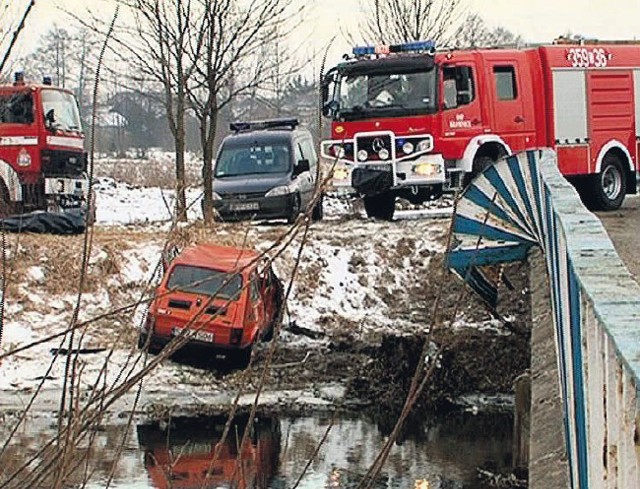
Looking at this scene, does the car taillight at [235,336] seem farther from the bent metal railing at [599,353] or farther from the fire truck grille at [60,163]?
the bent metal railing at [599,353]

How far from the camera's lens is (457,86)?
65.1 ft

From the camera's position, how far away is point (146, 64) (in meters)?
21.1

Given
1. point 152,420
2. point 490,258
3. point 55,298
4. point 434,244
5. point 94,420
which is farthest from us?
point 434,244

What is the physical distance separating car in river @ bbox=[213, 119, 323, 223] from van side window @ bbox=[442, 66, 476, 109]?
2.59 metres

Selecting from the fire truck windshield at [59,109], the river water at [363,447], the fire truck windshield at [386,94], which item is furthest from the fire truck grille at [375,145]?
the river water at [363,447]

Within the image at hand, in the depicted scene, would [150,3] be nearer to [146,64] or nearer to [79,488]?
[146,64]

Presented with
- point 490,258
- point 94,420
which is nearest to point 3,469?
point 94,420

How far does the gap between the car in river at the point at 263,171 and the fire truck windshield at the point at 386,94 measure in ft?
3.78

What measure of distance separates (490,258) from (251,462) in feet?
29.1

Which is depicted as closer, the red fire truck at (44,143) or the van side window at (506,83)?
the van side window at (506,83)

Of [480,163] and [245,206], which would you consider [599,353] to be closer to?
[480,163]

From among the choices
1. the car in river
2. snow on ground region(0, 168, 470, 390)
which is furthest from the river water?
the car in river

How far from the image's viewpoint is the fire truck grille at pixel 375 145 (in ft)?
65.5

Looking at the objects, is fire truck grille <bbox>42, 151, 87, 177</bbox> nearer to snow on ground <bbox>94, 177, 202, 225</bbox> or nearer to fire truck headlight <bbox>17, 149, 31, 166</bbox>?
fire truck headlight <bbox>17, 149, 31, 166</bbox>
